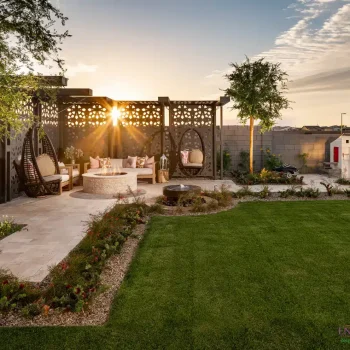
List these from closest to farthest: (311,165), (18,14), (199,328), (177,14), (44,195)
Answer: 1. (199,328)
2. (18,14)
3. (177,14)
4. (44,195)
5. (311,165)

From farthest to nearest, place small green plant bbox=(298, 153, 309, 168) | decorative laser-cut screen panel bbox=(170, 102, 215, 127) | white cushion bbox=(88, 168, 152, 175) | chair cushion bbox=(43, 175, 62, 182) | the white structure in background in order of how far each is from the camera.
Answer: small green plant bbox=(298, 153, 309, 168), decorative laser-cut screen panel bbox=(170, 102, 215, 127), the white structure in background, white cushion bbox=(88, 168, 152, 175), chair cushion bbox=(43, 175, 62, 182)

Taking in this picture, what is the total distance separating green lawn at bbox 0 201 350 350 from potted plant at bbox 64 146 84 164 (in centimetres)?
663

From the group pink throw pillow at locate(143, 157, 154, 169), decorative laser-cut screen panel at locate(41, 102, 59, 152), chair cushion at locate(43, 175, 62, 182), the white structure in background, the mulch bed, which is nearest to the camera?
the mulch bed

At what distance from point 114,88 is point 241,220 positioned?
771 cm

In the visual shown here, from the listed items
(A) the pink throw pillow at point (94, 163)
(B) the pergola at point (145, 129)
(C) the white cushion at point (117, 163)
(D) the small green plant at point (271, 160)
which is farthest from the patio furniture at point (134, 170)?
(D) the small green plant at point (271, 160)

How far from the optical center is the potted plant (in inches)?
451

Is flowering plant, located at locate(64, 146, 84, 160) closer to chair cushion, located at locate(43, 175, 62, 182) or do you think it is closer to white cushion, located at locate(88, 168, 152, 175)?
white cushion, located at locate(88, 168, 152, 175)

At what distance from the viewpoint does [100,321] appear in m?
2.91

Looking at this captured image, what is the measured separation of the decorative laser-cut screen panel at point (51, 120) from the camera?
432 inches

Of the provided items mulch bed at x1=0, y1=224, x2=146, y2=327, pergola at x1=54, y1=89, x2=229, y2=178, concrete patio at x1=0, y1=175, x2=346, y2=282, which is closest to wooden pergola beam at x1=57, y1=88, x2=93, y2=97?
pergola at x1=54, y1=89, x2=229, y2=178

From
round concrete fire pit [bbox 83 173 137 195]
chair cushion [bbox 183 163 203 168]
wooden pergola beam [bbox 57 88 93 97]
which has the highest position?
wooden pergola beam [bbox 57 88 93 97]

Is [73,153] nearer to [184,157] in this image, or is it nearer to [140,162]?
[140,162]

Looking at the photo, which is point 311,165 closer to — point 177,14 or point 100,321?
point 177,14

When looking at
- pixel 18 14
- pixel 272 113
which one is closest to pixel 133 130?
pixel 272 113
